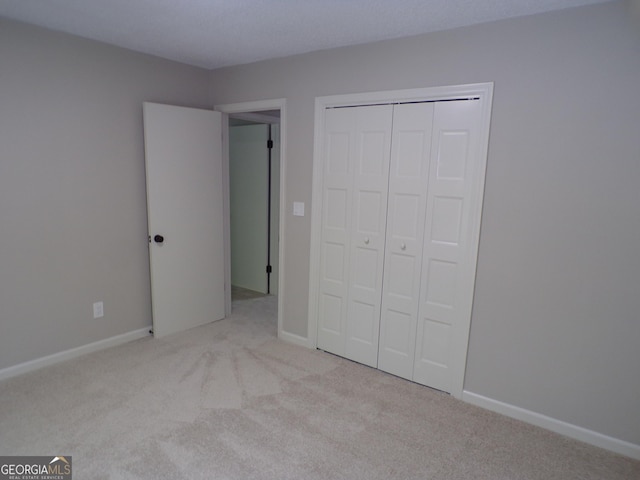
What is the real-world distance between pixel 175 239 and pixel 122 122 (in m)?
1.04

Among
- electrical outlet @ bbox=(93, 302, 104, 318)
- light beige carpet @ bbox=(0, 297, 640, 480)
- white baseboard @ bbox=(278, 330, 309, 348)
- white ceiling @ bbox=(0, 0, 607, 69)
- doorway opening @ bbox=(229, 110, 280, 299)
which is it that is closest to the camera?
light beige carpet @ bbox=(0, 297, 640, 480)

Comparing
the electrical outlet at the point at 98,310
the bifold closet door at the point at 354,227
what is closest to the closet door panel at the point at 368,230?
the bifold closet door at the point at 354,227

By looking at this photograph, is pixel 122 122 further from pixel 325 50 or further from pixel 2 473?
pixel 2 473

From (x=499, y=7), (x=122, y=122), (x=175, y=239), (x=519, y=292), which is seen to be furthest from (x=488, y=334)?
(x=122, y=122)

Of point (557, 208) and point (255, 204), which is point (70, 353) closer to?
point (255, 204)

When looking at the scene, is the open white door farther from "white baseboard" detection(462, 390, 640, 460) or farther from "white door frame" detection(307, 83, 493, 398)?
"white baseboard" detection(462, 390, 640, 460)

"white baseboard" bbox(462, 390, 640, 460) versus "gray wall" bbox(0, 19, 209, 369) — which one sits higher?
"gray wall" bbox(0, 19, 209, 369)

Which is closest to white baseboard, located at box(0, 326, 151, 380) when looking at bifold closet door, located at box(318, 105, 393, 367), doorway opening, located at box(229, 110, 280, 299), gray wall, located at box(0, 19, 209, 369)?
gray wall, located at box(0, 19, 209, 369)

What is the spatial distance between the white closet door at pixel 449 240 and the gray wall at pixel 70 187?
2.40 metres

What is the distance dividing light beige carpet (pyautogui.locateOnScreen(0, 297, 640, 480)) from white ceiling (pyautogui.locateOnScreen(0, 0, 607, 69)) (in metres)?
2.38

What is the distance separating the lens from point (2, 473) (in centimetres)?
191

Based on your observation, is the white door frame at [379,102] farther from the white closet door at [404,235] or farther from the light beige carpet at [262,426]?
the light beige carpet at [262,426]

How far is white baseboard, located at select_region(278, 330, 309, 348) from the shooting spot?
11.2ft

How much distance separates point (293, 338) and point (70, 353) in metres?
1.75
